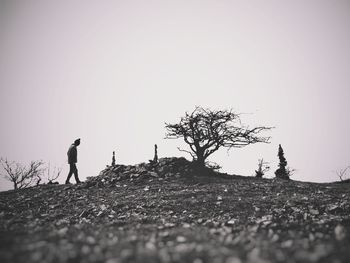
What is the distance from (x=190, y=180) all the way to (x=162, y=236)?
38.9 ft

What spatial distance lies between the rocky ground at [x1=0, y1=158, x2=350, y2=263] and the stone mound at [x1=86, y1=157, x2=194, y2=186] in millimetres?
89

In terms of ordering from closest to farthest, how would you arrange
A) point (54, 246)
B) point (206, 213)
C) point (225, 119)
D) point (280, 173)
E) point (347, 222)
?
point (54, 246) < point (347, 222) < point (206, 213) < point (225, 119) < point (280, 173)

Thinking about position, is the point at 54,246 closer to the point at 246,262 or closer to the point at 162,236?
the point at 162,236

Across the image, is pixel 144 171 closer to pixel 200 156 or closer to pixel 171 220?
pixel 200 156

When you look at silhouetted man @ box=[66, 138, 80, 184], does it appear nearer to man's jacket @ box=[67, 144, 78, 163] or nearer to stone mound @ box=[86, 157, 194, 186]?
man's jacket @ box=[67, 144, 78, 163]

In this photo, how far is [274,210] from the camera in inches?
436

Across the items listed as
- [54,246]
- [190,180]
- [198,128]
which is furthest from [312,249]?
[198,128]

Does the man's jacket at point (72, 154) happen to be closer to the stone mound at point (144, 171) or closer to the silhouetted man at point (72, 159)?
the silhouetted man at point (72, 159)

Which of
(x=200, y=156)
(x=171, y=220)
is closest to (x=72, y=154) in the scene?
(x=171, y=220)

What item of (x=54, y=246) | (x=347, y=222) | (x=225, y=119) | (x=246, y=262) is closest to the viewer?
(x=246, y=262)

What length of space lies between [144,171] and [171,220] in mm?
10265

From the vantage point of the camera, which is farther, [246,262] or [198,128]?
[198,128]

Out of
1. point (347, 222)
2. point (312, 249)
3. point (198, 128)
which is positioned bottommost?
point (347, 222)

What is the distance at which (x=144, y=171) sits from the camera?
19703 millimetres
